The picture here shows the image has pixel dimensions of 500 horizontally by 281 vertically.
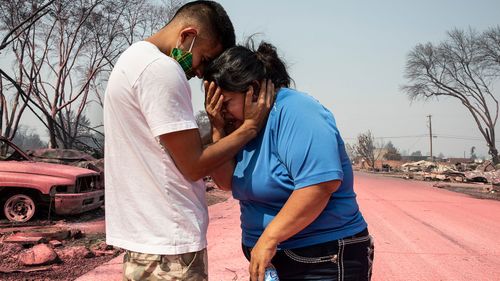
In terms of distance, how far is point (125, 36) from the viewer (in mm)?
29953

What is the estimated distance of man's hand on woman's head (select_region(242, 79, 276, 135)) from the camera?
6.92 ft

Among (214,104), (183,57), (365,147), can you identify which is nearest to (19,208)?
(214,104)

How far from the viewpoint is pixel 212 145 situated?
205cm

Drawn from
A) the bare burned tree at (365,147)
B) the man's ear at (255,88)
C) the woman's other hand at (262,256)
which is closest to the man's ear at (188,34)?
the man's ear at (255,88)

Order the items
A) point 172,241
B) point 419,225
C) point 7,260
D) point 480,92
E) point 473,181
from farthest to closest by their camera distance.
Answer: point 480,92, point 473,181, point 419,225, point 7,260, point 172,241

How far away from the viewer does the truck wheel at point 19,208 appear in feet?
29.7

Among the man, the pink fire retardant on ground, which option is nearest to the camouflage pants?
the man

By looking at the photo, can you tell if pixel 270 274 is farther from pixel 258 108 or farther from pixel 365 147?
pixel 365 147

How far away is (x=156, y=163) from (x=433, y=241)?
675 centimetres

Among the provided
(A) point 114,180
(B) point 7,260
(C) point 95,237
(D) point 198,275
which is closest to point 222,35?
(A) point 114,180

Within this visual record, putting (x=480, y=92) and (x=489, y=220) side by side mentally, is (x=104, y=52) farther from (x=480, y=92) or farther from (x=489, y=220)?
(x=480, y=92)

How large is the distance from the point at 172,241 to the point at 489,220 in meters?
10.4

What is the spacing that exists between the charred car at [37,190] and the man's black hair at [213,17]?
7696mm

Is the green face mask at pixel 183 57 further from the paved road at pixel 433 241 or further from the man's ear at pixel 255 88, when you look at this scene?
the paved road at pixel 433 241
